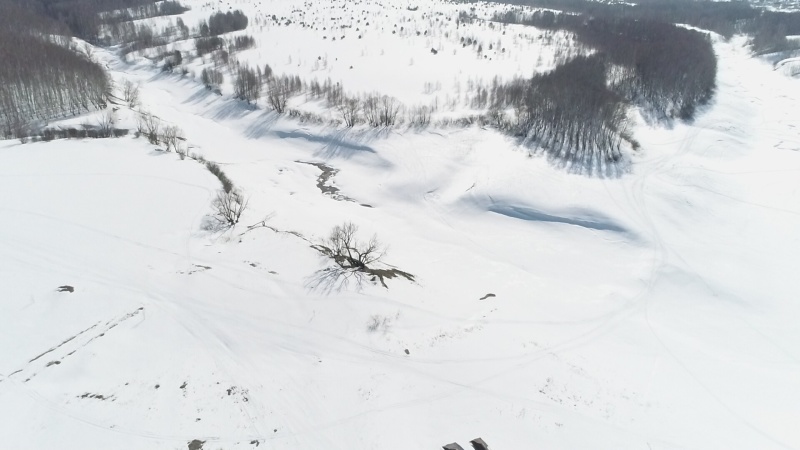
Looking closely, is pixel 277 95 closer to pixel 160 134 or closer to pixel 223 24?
pixel 160 134

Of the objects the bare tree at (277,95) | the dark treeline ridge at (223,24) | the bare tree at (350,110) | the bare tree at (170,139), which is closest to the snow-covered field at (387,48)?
the bare tree at (277,95)

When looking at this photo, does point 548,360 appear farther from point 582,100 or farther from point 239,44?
point 239,44

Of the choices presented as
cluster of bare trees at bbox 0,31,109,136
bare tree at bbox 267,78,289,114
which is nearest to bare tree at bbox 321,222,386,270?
bare tree at bbox 267,78,289,114

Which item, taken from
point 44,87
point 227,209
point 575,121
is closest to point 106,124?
point 44,87

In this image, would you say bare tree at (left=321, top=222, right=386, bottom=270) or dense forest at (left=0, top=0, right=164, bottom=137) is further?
dense forest at (left=0, top=0, right=164, bottom=137)

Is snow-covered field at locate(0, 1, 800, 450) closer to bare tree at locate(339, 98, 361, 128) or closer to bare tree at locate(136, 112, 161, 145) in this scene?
bare tree at locate(136, 112, 161, 145)

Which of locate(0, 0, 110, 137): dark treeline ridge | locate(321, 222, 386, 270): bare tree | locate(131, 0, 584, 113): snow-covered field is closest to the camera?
locate(321, 222, 386, 270): bare tree
